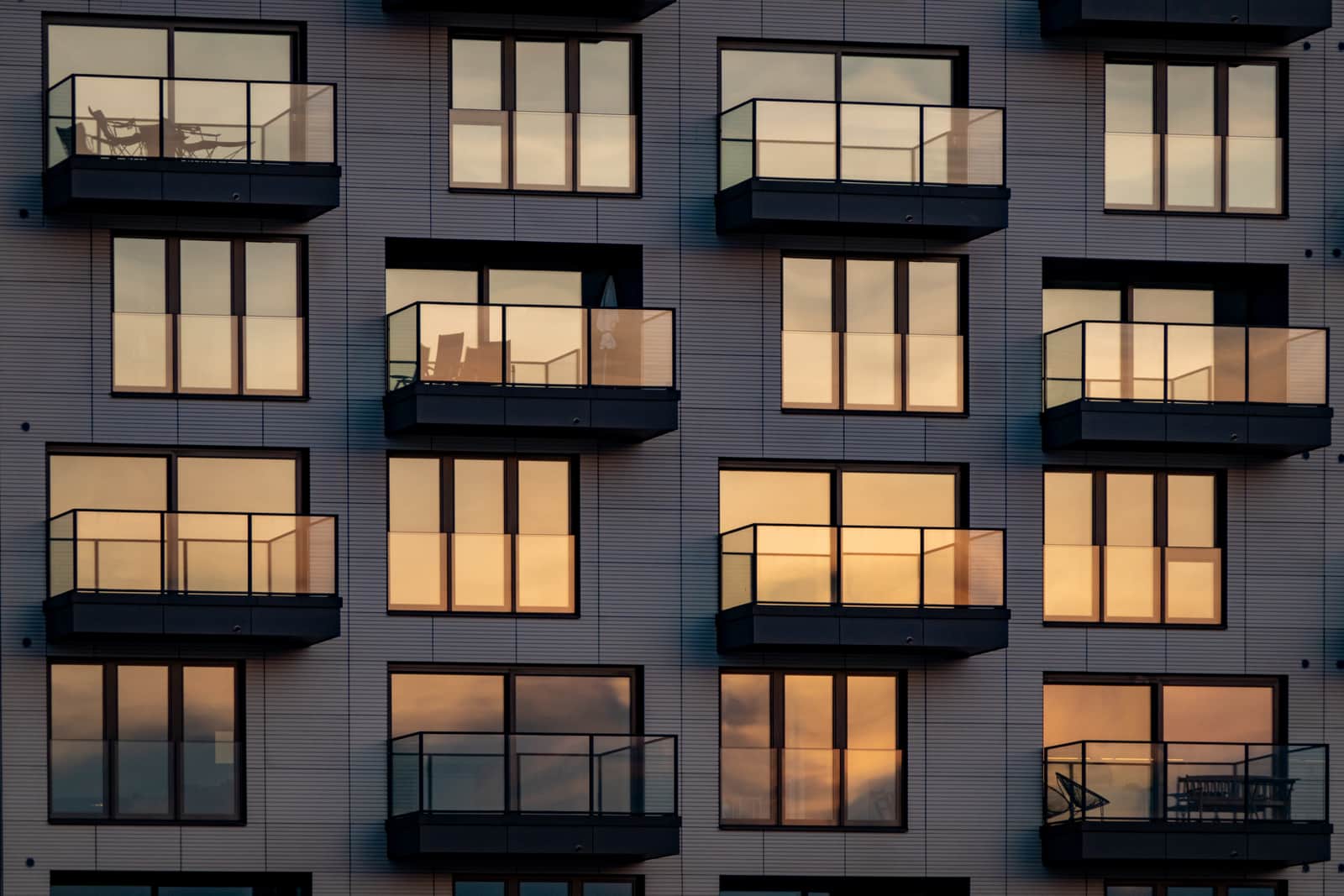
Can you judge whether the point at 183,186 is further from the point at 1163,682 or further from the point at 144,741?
the point at 1163,682

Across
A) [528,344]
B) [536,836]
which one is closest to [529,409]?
[528,344]

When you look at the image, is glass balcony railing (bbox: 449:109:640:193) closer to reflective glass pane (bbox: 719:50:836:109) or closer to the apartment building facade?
the apartment building facade

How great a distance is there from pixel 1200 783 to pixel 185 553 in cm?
1155

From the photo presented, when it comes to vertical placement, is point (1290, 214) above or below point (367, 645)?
above

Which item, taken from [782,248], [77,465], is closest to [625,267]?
[782,248]

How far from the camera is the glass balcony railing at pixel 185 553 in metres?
33.2

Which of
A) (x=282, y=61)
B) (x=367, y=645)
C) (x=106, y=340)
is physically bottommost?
(x=367, y=645)

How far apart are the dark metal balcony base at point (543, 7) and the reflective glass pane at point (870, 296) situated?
382 centimetres

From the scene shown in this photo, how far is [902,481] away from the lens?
118 ft

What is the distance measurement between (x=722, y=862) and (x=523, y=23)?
389 inches

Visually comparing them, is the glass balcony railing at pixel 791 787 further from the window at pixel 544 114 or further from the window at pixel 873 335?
the window at pixel 544 114

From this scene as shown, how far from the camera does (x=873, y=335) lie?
117 ft

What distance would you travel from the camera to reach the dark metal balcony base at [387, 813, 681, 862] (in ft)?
109

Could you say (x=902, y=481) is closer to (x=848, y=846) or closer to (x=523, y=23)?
(x=848, y=846)
